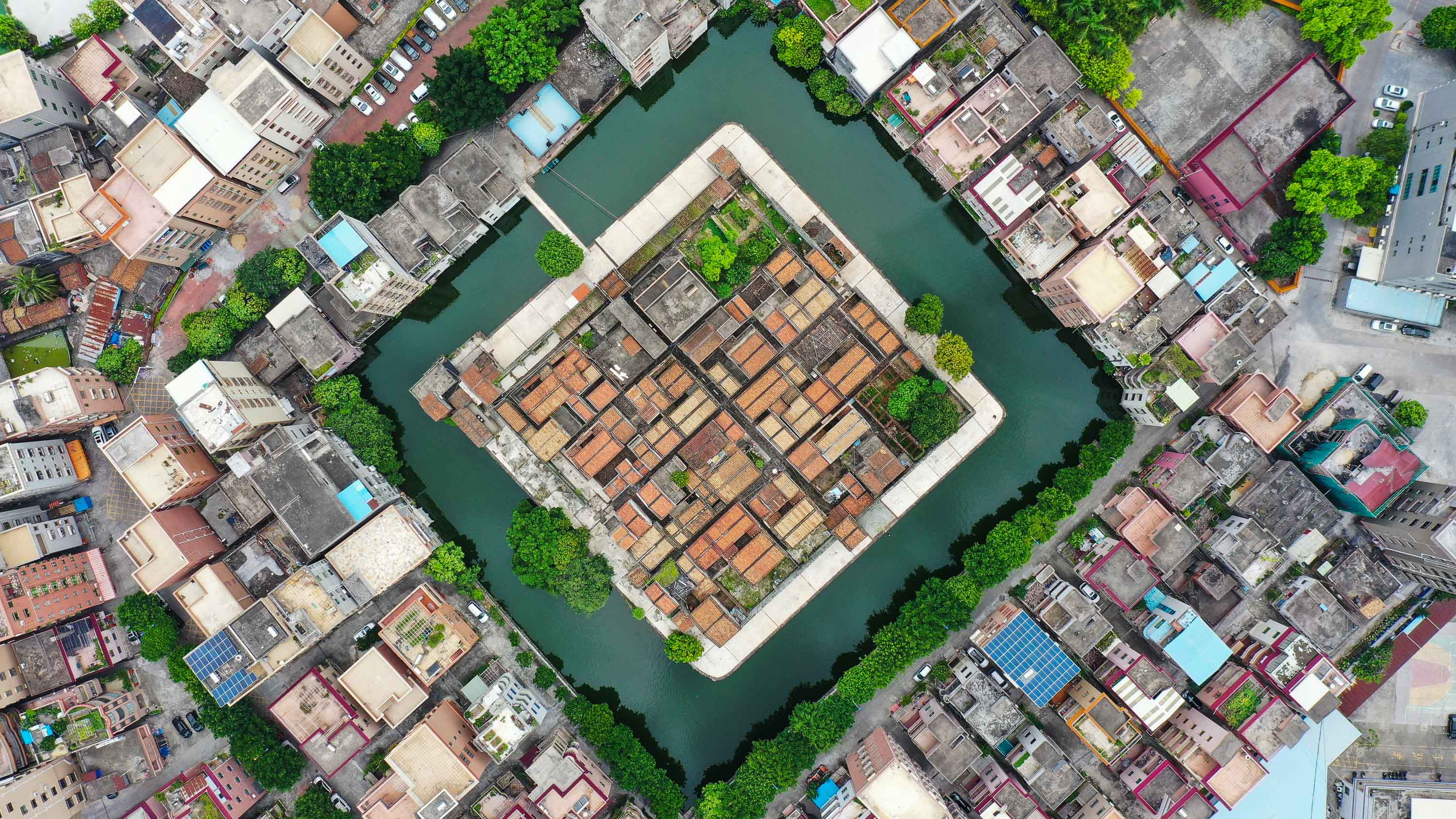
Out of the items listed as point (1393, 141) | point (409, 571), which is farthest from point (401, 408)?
point (1393, 141)

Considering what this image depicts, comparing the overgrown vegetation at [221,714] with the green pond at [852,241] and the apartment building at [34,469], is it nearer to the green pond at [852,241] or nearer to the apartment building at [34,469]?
the apartment building at [34,469]

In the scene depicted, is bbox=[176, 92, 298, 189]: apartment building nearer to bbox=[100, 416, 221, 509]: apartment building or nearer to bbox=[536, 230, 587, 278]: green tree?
bbox=[100, 416, 221, 509]: apartment building

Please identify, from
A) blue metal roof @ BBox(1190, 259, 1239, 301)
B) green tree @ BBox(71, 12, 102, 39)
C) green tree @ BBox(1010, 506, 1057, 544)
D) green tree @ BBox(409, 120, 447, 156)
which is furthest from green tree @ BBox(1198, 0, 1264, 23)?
green tree @ BBox(71, 12, 102, 39)

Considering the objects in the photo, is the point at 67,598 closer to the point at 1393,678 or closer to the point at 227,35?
the point at 227,35

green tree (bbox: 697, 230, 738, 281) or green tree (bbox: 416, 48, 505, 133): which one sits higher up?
green tree (bbox: 416, 48, 505, 133)

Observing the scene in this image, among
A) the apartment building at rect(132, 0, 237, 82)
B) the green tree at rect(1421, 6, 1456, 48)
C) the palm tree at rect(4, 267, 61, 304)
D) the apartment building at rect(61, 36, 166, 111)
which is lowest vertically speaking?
the green tree at rect(1421, 6, 1456, 48)

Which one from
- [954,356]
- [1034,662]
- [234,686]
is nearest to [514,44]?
[954,356]

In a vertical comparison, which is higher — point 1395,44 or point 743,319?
point 743,319
